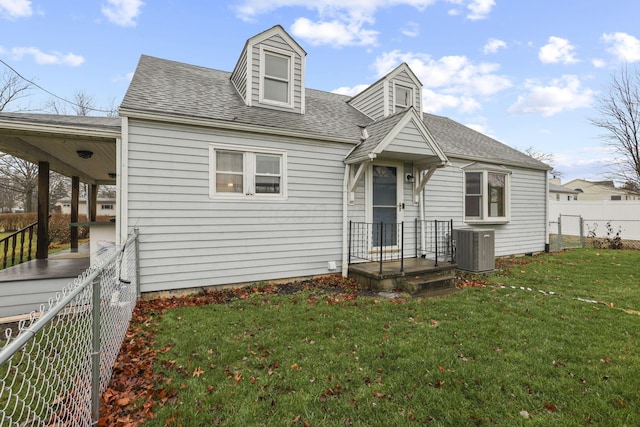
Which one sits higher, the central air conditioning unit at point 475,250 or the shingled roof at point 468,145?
the shingled roof at point 468,145

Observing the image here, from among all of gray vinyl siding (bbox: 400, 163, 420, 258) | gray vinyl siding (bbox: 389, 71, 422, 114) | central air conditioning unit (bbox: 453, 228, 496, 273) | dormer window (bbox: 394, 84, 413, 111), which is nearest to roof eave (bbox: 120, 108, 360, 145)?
gray vinyl siding (bbox: 400, 163, 420, 258)

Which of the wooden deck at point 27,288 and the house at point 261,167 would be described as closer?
the wooden deck at point 27,288

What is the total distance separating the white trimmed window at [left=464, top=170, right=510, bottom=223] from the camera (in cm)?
918

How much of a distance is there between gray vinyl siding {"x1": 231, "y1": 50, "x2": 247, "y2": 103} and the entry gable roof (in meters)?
3.04

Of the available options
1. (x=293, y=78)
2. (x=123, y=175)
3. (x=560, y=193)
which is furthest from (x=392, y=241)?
(x=560, y=193)


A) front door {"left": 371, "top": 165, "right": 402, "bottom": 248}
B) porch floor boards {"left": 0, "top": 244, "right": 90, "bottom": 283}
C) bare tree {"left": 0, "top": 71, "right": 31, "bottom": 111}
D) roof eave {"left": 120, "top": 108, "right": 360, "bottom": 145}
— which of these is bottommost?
porch floor boards {"left": 0, "top": 244, "right": 90, "bottom": 283}

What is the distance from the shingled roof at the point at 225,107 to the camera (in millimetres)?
5816

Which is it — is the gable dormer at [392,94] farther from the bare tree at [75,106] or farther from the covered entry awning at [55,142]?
the bare tree at [75,106]

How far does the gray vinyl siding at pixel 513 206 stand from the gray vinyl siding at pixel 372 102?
2.55m

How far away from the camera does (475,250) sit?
7520 millimetres

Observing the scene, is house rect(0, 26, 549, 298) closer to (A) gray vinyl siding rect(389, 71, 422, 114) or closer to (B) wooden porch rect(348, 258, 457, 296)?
(A) gray vinyl siding rect(389, 71, 422, 114)

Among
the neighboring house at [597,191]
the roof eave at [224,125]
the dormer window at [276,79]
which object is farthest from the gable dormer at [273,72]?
the neighboring house at [597,191]

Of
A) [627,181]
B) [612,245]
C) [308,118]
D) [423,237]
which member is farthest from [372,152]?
[627,181]

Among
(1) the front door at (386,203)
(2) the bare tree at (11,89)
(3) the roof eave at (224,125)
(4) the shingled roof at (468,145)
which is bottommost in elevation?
(1) the front door at (386,203)
